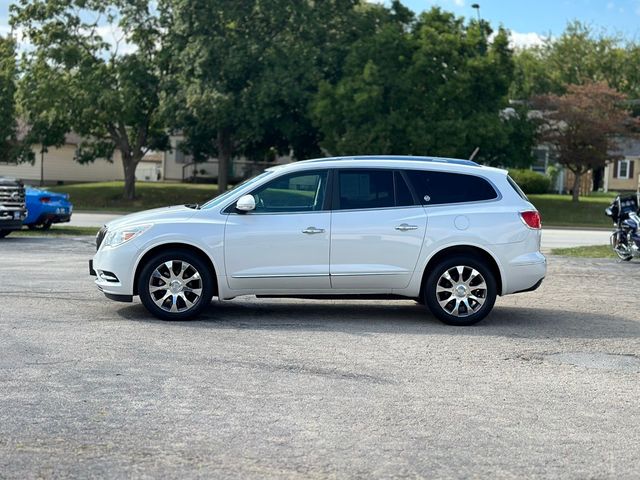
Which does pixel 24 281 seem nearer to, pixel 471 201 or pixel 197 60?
pixel 471 201

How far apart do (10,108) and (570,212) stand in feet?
89.3

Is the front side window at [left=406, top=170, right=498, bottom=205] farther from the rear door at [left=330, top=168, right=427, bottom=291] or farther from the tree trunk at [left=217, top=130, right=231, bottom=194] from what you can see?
the tree trunk at [left=217, top=130, right=231, bottom=194]

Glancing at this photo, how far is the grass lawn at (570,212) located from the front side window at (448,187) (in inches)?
1093

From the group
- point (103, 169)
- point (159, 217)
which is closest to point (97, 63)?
point (103, 169)

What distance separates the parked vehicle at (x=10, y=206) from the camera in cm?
1962

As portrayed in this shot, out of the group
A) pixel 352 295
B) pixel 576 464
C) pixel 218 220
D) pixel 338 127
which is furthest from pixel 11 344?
pixel 338 127

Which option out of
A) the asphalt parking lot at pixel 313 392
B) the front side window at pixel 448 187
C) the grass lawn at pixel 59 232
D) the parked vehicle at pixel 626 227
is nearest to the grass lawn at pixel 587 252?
the parked vehicle at pixel 626 227

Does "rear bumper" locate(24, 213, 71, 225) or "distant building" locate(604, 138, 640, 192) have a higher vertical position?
"distant building" locate(604, 138, 640, 192)

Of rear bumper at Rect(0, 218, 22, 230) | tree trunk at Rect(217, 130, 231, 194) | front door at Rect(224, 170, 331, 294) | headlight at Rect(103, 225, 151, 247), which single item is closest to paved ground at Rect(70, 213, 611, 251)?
rear bumper at Rect(0, 218, 22, 230)

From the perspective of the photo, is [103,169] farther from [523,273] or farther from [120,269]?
[523,273]

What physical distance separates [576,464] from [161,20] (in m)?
41.1

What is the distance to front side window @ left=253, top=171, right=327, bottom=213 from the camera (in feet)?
33.7

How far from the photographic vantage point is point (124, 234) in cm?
1014

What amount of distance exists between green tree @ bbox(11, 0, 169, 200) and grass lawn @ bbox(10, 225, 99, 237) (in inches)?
746
